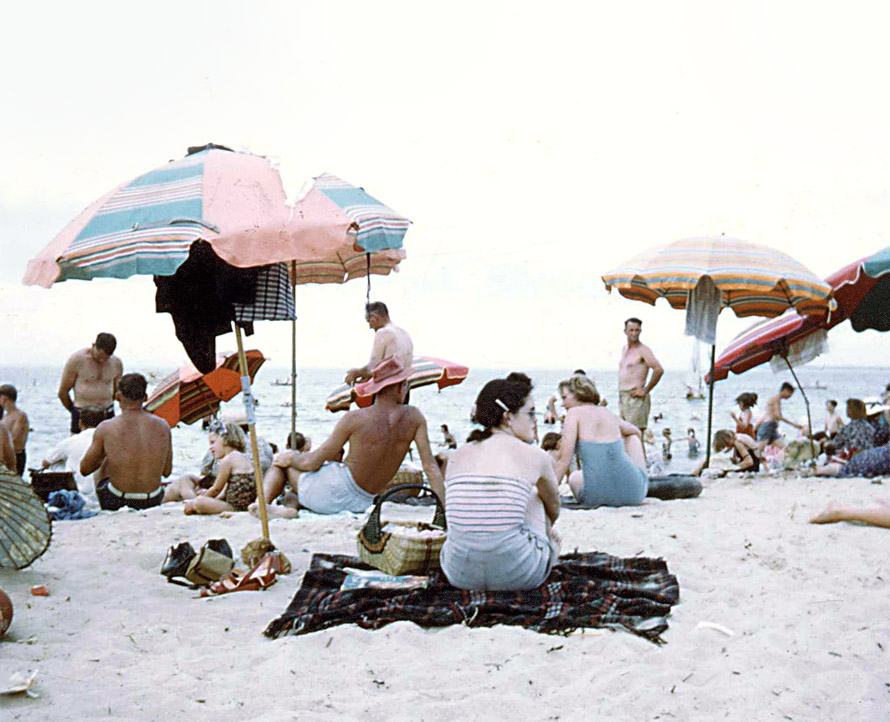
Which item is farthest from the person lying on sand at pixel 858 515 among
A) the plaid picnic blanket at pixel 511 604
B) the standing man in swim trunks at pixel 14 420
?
the standing man in swim trunks at pixel 14 420

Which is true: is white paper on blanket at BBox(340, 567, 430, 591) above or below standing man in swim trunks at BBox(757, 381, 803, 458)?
below

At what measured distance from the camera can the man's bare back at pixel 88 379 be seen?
7832mm

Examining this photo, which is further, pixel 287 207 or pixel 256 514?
pixel 256 514

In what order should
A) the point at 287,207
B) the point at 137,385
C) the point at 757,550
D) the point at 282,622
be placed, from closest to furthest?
1. the point at 282,622
2. the point at 287,207
3. the point at 757,550
4. the point at 137,385

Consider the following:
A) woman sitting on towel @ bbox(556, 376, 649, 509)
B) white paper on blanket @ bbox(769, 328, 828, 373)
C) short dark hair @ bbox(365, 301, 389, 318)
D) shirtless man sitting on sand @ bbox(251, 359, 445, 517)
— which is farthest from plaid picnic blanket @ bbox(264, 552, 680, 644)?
white paper on blanket @ bbox(769, 328, 828, 373)

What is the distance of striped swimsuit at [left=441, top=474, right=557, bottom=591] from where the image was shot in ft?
11.9

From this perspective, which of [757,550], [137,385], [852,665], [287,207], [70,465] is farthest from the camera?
[70,465]

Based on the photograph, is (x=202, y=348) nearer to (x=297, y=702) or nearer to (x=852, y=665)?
(x=297, y=702)

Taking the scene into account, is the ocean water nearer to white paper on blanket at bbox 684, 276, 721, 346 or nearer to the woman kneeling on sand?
white paper on blanket at bbox 684, 276, 721, 346

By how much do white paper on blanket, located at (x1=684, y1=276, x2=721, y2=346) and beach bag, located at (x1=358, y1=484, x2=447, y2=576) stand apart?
5.64 metres

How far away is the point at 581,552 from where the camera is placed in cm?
468

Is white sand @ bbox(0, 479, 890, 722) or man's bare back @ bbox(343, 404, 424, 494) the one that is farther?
man's bare back @ bbox(343, 404, 424, 494)

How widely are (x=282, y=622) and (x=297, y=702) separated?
2.54 ft

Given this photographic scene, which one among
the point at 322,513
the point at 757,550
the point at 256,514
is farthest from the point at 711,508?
the point at 256,514
